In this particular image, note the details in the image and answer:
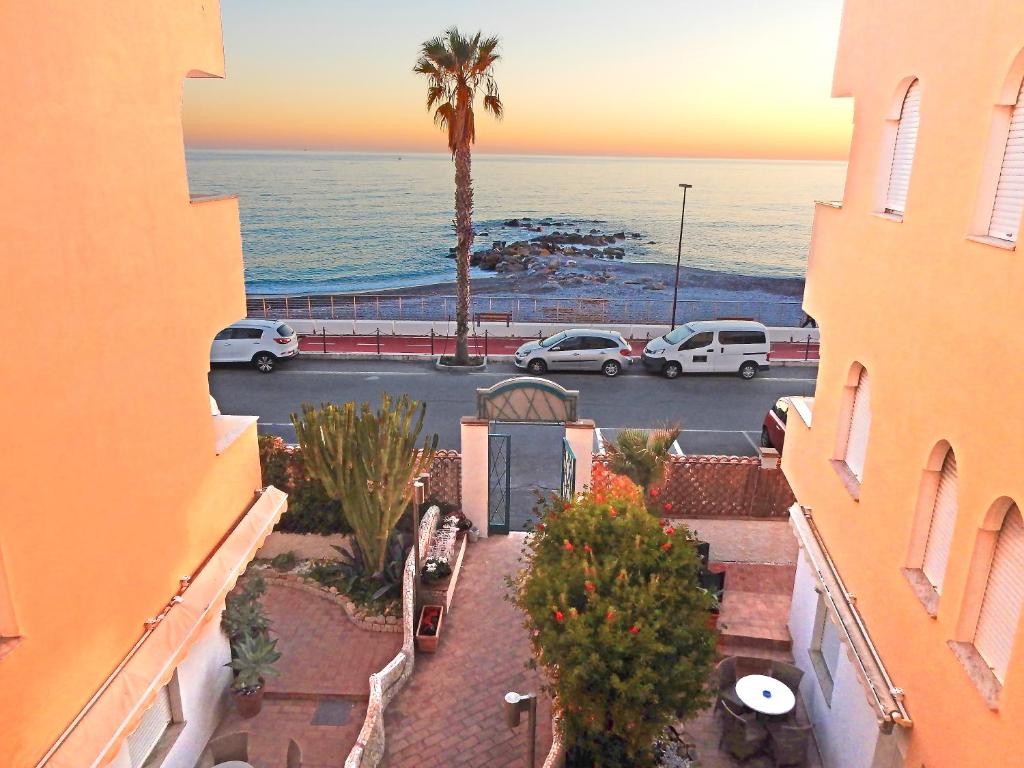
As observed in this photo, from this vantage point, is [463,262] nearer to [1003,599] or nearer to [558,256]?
[1003,599]

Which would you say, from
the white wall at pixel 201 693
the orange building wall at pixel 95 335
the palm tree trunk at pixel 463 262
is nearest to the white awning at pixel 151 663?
the orange building wall at pixel 95 335

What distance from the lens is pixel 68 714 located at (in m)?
5.44

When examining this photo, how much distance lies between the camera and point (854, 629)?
720cm

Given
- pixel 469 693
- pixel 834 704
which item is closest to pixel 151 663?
pixel 469 693

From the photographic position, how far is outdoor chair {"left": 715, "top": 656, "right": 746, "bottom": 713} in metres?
8.91

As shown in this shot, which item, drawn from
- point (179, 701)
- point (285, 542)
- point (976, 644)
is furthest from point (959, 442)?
point (285, 542)

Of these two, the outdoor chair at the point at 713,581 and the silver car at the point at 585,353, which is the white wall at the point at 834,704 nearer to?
the outdoor chair at the point at 713,581

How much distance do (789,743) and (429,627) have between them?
4932mm

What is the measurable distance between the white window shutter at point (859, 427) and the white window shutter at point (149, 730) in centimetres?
760

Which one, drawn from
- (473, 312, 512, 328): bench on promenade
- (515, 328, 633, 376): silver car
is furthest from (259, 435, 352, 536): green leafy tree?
(473, 312, 512, 328): bench on promenade

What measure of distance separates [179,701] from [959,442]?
26.7ft

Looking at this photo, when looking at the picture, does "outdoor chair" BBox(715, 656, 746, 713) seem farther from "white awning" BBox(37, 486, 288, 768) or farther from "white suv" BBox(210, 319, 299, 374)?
"white suv" BBox(210, 319, 299, 374)

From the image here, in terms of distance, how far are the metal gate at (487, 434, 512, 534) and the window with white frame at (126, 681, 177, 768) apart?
6605mm

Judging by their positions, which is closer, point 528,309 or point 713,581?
point 713,581
